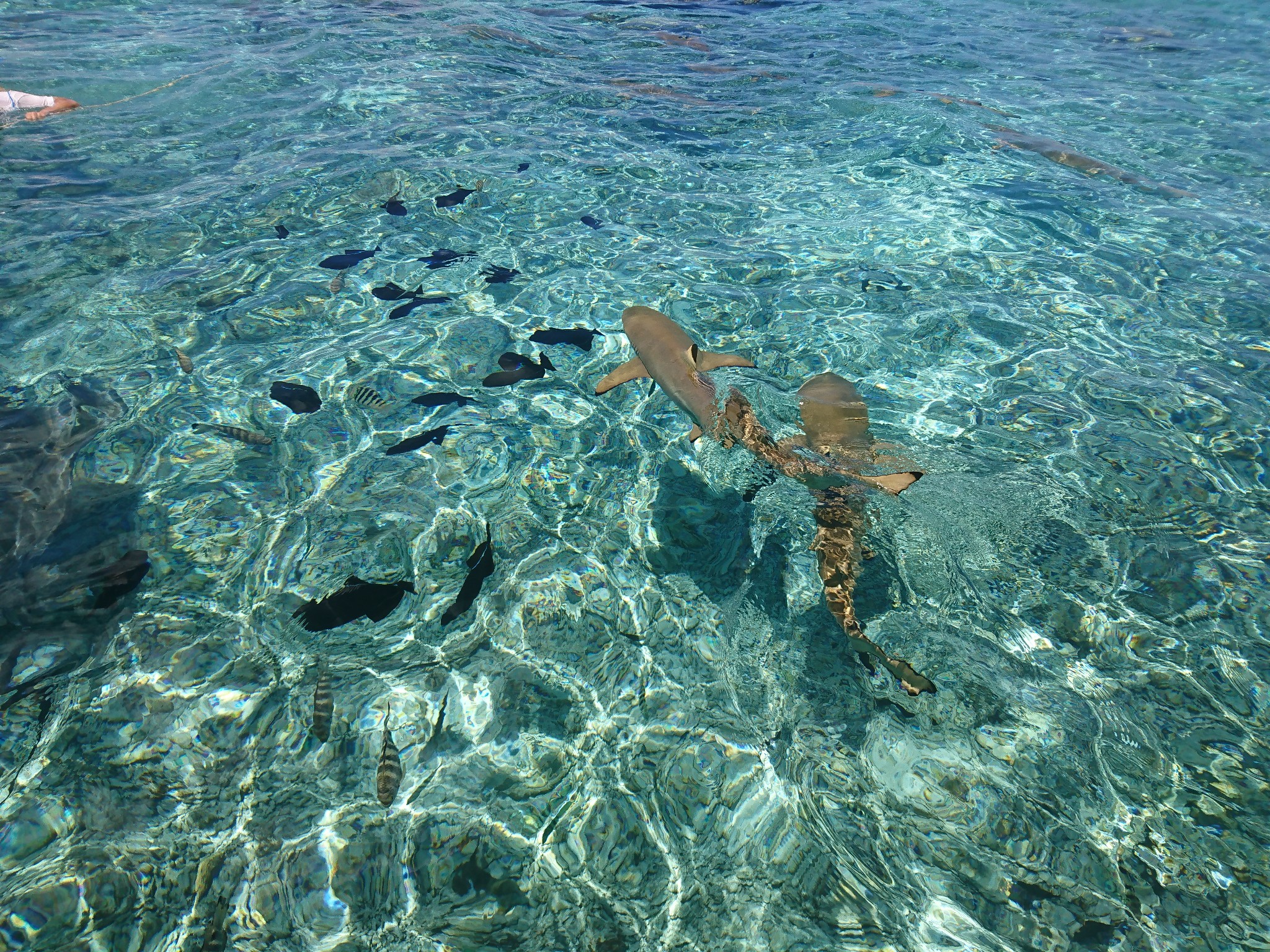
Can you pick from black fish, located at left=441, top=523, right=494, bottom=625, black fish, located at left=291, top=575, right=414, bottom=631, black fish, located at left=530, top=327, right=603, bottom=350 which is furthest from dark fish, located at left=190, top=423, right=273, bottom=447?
→ black fish, located at left=530, top=327, right=603, bottom=350

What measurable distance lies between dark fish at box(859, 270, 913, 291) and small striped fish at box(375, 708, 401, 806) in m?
6.35

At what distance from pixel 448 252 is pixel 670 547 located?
484cm

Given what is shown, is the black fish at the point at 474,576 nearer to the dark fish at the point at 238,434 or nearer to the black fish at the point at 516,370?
the black fish at the point at 516,370

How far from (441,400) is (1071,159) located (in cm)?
1034

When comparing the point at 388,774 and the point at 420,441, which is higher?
the point at 420,441

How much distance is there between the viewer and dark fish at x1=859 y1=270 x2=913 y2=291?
7.34 m

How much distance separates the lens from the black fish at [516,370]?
5.88 metres

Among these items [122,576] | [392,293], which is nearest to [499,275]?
[392,293]

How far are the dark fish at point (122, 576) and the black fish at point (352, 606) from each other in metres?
1.11

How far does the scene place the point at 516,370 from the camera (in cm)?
598

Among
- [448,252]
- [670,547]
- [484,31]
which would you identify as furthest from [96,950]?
[484,31]

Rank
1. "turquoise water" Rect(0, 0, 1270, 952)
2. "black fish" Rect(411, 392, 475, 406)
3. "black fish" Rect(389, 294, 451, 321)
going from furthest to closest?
"black fish" Rect(389, 294, 451, 321)
"black fish" Rect(411, 392, 475, 406)
"turquoise water" Rect(0, 0, 1270, 952)

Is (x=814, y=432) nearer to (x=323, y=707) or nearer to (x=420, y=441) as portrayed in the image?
(x=420, y=441)

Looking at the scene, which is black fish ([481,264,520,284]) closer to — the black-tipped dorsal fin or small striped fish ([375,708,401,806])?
the black-tipped dorsal fin
